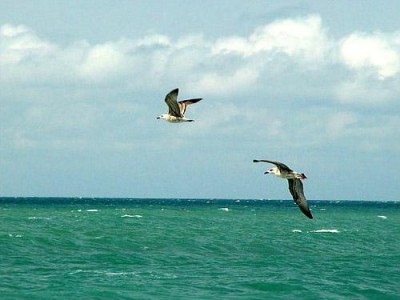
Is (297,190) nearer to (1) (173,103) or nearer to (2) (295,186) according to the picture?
(2) (295,186)

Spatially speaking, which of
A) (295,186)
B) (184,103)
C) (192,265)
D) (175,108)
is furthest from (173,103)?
(192,265)

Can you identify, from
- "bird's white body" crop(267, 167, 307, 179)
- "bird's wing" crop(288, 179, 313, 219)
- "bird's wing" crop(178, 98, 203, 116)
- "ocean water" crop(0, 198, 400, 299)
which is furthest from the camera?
"ocean water" crop(0, 198, 400, 299)

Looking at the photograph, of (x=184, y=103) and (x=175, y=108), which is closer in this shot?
(x=175, y=108)

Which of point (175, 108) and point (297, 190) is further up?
point (175, 108)

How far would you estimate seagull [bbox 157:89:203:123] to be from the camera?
77.5ft

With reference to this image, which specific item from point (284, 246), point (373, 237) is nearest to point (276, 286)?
point (284, 246)

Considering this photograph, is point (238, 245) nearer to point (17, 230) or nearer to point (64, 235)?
point (64, 235)

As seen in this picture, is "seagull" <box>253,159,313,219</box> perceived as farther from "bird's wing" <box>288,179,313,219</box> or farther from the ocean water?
the ocean water

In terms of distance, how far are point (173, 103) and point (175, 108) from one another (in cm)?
26

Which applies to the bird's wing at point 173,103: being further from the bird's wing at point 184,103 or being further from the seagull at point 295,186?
the seagull at point 295,186

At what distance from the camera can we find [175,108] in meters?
24.0

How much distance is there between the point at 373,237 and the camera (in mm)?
61375

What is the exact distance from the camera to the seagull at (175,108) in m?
23.6

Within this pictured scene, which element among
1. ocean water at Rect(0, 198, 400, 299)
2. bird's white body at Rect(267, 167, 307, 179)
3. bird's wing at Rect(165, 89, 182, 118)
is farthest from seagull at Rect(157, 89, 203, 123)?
ocean water at Rect(0, 198, 400, 299)
